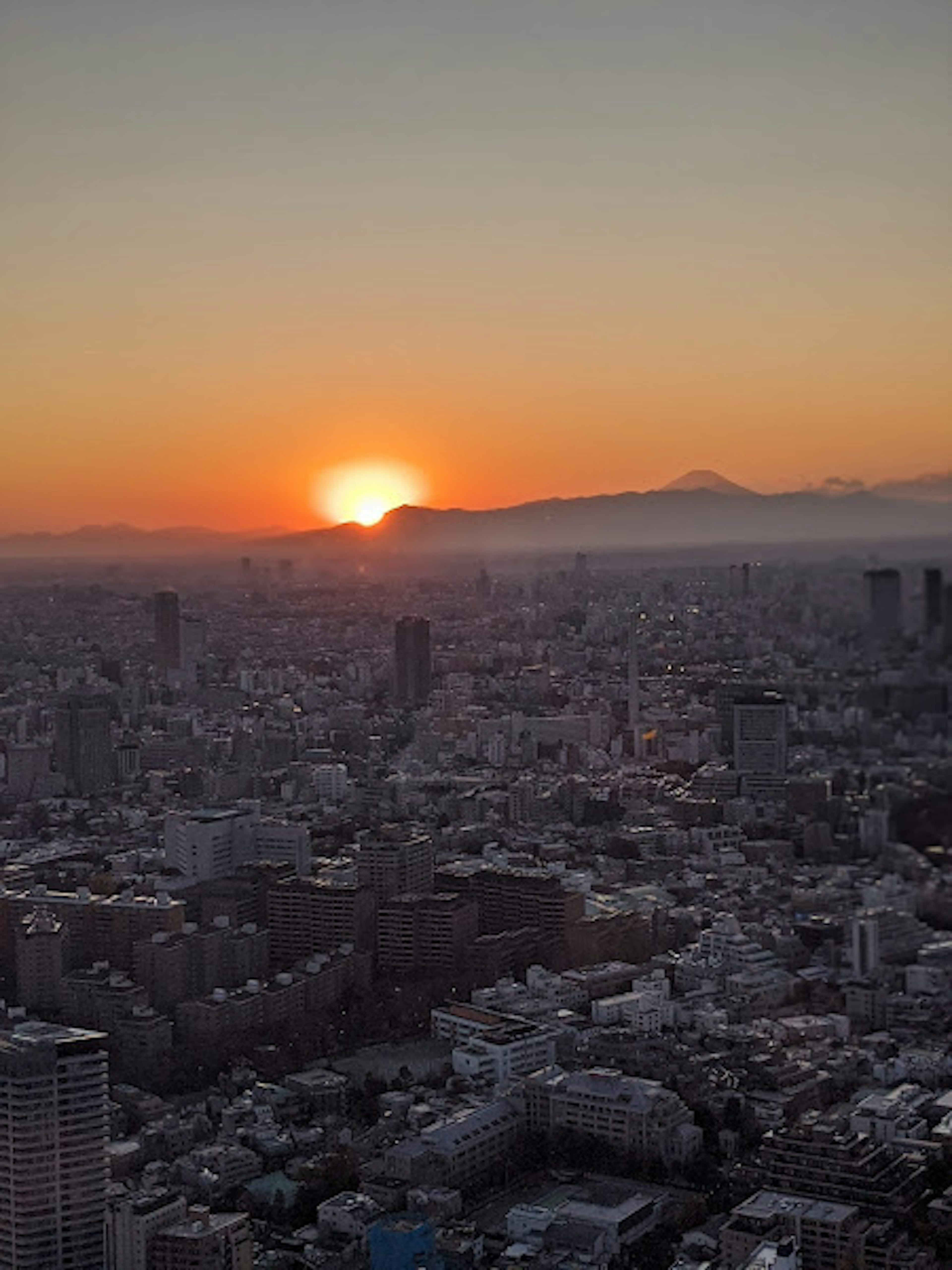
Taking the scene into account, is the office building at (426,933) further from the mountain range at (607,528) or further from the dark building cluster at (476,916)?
the mountain range at (607,528)

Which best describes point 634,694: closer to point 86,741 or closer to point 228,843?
point 228,843

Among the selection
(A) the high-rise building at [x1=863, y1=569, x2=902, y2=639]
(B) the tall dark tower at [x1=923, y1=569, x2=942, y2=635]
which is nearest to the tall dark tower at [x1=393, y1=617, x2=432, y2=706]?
(A) the high-rise building at [x1=863, y1=569, x2=902, y2=639]

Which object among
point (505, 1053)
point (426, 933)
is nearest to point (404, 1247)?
point (505, 1053)

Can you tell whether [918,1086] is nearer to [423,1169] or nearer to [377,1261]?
Answer: [423,1169]

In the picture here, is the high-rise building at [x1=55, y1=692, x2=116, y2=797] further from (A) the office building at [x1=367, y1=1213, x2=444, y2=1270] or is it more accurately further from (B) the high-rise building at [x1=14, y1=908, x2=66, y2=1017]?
(A) the office building at [x1=367, y1=1213, x2=444, y2=1270]

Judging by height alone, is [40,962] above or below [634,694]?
below
